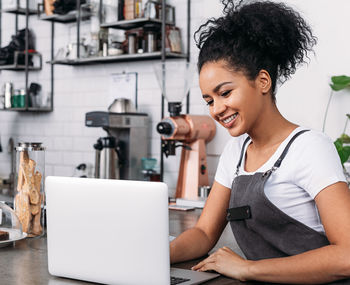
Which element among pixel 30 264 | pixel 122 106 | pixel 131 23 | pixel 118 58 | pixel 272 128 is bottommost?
pixel 30 264

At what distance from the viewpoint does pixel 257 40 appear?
150 centimetres

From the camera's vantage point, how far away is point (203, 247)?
1.69 meters

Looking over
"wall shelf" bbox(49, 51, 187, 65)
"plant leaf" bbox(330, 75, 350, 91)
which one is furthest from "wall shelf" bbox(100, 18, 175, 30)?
"plant leaf" bbox(330, 75, 350, 91)

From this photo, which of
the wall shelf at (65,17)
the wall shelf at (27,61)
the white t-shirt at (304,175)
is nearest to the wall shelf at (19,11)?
the wall shelf at (27,61)

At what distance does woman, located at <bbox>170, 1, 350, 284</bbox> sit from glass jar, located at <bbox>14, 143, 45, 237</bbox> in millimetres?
607

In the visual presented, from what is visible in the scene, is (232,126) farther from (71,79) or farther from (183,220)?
(71,79)

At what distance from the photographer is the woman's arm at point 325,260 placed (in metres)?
1.30

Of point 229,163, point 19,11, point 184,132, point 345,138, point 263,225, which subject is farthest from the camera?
point 19,11

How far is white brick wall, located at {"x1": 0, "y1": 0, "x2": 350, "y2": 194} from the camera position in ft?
10.2

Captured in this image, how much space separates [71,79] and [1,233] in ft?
9.02

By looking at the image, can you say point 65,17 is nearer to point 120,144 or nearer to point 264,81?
point 120,144

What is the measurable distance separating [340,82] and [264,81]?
1.57 meters

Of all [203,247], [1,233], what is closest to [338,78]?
[203,247]

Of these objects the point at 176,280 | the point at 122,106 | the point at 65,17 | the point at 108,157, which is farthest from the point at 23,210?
the point at 65,17
